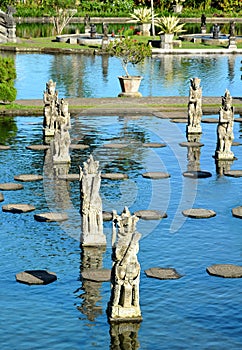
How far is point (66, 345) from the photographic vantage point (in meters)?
24.8

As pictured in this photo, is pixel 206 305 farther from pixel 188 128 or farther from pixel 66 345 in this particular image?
pixel 188 128

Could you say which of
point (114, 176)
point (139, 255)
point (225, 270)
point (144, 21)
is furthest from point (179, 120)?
point (144, 21)

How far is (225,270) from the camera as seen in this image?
30281mm

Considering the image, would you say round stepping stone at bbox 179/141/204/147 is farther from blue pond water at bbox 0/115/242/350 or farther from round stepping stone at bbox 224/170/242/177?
round stepping stone at bbox 224/170/242/177

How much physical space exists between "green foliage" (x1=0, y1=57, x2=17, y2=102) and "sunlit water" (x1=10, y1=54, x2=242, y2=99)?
6.19m

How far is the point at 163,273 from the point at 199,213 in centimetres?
734

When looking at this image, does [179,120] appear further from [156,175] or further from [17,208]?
[17,208]

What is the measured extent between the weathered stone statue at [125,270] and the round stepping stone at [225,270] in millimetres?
4820

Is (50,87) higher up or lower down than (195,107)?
higher up

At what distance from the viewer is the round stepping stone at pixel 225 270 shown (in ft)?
97.9

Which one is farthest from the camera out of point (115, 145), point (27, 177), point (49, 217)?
point (115, 145)

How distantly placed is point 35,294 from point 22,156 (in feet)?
64.2

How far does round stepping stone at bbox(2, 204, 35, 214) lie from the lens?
37250mm

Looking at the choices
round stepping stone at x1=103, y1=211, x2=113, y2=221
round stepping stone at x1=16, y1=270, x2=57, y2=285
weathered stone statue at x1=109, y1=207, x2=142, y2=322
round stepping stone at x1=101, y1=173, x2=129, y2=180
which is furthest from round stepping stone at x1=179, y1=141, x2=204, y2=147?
weathered stone statue at x1=109, y1=207, x2=142, y2=322
